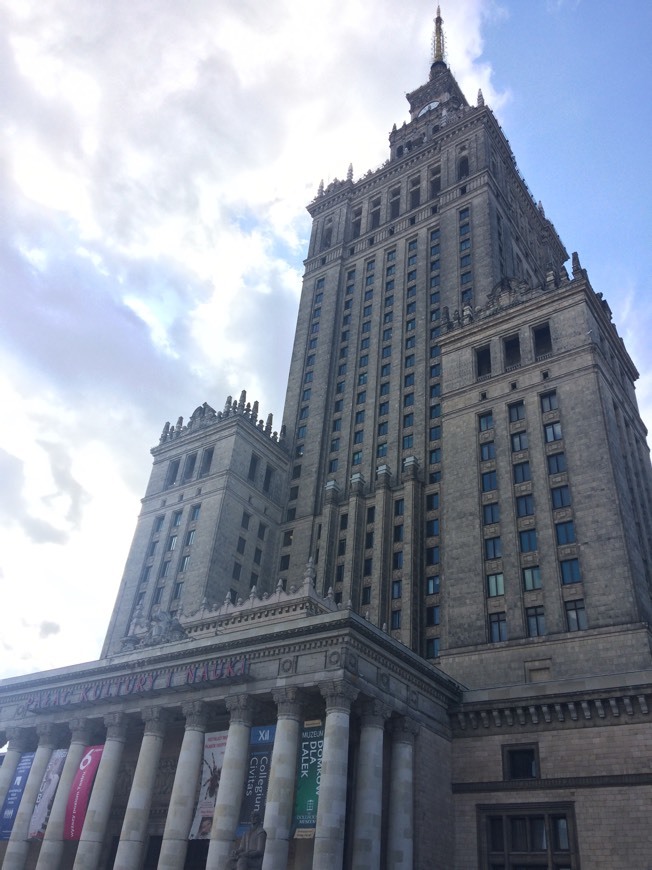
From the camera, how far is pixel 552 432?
60.2m

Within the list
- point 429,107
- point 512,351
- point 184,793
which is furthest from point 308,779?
point 429,107

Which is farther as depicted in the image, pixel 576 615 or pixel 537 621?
pixel 537 621

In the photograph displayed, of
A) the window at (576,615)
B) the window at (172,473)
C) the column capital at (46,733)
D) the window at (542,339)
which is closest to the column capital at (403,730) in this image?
the window at (576,615)

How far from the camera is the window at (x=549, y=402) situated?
61534mm

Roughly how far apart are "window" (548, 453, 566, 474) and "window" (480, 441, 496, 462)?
5360mm

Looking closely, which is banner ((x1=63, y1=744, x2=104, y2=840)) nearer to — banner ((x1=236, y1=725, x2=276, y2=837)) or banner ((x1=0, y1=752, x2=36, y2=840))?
banner ((x1=0, y1=752, x2=36, y2=840))

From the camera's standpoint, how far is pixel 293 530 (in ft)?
274

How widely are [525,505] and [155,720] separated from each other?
105 ft

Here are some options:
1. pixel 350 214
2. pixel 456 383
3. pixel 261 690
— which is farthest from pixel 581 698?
pixel 350 214

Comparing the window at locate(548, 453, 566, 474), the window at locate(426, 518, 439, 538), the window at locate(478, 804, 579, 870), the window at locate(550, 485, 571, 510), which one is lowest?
the window at locate(478, 804, 579, 870)

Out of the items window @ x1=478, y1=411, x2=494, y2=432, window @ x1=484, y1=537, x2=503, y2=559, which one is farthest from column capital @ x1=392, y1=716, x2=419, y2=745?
window @ x1=478, y1=411, x2=494, y2=432

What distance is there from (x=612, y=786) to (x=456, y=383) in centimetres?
3746

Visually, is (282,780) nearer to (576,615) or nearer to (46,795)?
(46,795)

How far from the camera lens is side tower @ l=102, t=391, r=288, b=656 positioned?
7556cm
